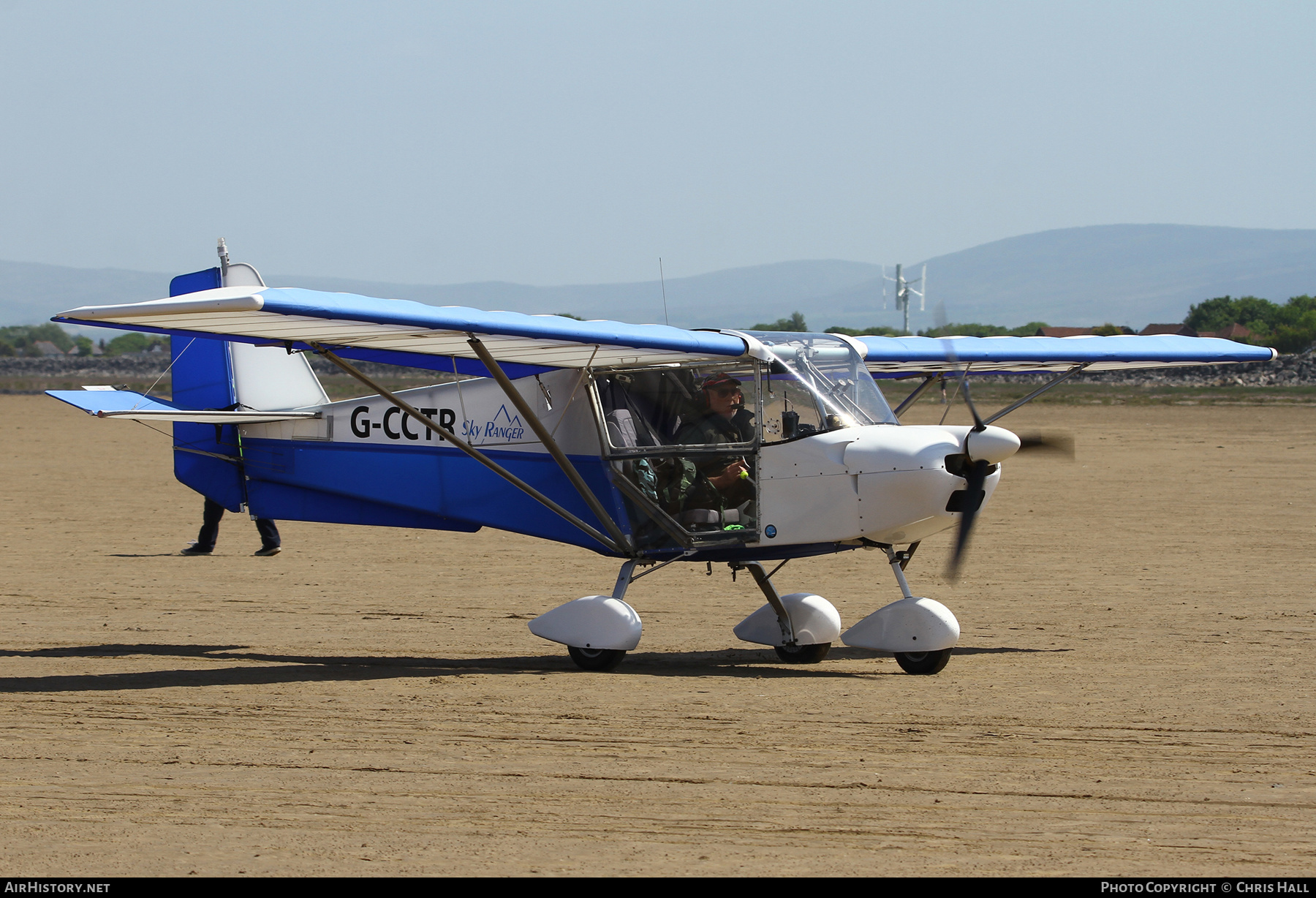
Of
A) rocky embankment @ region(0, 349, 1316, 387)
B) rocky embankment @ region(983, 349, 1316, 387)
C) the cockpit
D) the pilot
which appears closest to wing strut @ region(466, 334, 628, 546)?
the cockpit

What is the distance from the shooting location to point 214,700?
8.38 metres

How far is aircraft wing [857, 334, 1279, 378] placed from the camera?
1085 centimetres

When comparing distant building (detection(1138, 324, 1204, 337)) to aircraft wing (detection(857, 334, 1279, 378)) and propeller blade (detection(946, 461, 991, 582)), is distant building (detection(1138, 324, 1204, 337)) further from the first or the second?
propeller blade (detection(946, 461, 991, 582))

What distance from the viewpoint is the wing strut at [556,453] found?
359 inches

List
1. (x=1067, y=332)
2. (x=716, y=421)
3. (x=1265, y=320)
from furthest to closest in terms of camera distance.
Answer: (x=1265, y=320) → (x=1067, y=332) → (x=716, y=421)

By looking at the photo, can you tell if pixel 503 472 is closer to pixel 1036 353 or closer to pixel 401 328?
pixel 401 328

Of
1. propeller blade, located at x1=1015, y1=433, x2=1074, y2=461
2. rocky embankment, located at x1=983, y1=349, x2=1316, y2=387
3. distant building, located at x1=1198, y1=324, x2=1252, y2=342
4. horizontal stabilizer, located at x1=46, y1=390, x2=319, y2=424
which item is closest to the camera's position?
propeller blade, located at x1=1015, y1=433, x2=1074, y2=461

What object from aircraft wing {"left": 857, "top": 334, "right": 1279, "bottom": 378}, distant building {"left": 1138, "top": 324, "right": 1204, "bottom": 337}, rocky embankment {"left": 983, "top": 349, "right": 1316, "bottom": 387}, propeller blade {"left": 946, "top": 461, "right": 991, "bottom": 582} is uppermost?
aircraft wing {"left": 857, "top": 334, "right": 1279, "bottom": 378}

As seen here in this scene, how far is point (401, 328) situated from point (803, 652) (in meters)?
3.98

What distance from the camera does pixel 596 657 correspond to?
374 inches

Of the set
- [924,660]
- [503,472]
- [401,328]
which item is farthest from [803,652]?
[401,328]

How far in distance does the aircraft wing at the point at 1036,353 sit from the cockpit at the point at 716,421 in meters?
1.19

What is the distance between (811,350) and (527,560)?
7.00 metres

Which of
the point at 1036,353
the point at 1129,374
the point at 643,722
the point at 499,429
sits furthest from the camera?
the point at 1129,374
